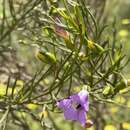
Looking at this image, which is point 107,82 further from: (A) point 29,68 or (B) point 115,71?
(A) point 29,68

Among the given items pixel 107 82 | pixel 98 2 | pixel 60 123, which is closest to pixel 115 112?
pixel 60 123

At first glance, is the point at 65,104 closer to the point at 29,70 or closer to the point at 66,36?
the point at 66,36

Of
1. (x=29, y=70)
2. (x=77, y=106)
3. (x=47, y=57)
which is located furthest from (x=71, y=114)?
(x=29, y=70)

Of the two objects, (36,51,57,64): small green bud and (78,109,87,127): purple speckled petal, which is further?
(36,51,57,64): small green bud

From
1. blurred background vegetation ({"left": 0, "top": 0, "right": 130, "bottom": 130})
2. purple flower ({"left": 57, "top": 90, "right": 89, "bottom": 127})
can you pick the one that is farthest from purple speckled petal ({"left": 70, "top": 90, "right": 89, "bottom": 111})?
blurred background vegetation ({"left": 0, "top": 0, "right": 130, "bottom": 130})

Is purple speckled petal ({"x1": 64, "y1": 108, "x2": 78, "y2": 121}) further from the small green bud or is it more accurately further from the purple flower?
the small green bud
